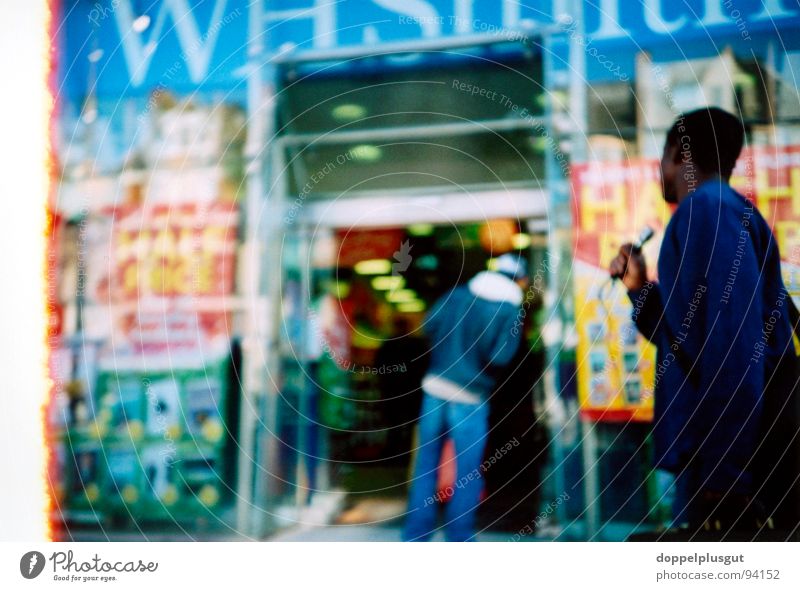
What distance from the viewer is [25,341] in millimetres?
2223

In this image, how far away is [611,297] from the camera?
217 cm

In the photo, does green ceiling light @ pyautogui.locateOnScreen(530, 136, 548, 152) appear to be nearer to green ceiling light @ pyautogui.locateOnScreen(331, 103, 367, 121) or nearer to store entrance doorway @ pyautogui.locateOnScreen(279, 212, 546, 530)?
store entrance doorway @ pyautogui.locateOnScreen(279, 212, 546, 530)

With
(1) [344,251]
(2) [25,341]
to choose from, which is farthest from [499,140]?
(2) [25,341]

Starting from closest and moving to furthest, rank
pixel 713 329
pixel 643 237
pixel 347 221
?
pixel 713 329 → pixel 643 237 → pixel 347 221

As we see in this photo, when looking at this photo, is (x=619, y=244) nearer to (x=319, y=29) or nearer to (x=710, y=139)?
(x=710, y=139)

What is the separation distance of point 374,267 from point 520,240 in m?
0.40

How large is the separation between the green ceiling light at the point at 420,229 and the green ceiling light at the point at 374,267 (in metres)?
0.10

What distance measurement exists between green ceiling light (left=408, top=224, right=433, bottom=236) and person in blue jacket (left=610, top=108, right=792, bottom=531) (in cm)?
58

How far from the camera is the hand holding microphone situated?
2.15 meters

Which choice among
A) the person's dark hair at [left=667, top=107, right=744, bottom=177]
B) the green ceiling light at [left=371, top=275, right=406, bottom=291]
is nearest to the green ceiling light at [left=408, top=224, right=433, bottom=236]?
the green ceiling light at [left=371, top=275, right=406, bottom=291]

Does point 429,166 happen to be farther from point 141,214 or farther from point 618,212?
point 141,214

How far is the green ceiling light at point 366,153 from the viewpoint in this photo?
222 centimetres

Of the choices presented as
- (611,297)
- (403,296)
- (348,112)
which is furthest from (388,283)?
(611,297)
